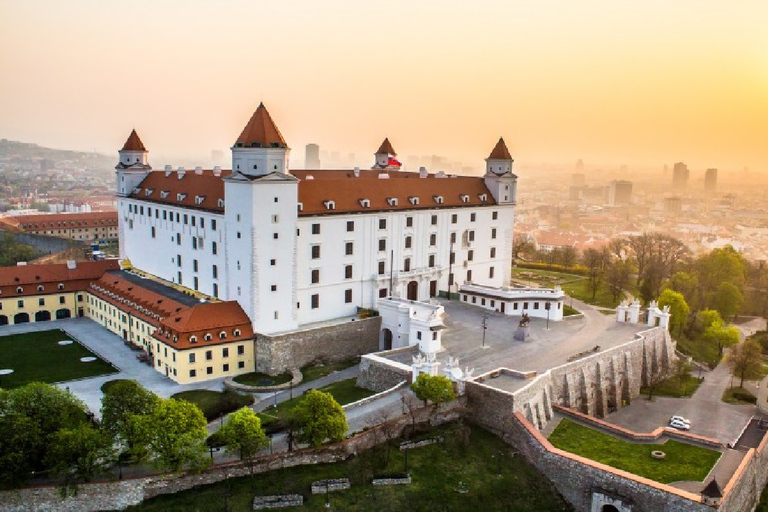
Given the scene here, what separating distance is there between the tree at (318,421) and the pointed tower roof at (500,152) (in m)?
39.4

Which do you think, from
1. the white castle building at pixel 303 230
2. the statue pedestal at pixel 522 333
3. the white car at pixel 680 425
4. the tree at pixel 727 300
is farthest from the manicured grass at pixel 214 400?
the tree at pixel 727 300

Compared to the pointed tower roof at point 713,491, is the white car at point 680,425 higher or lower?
lower

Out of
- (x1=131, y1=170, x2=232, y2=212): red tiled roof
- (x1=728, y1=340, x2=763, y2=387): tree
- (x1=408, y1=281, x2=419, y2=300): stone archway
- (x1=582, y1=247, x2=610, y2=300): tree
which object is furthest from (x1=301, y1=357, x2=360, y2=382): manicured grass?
(x1=582, y1=247, x2=610, y2=300): tree

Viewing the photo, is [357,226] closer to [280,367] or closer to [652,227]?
[280,367]

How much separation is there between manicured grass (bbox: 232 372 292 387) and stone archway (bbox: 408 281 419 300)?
16.7m

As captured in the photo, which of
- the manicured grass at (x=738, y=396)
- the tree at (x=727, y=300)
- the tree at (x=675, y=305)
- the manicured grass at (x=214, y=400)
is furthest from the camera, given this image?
the tree at (x=727, y=300)

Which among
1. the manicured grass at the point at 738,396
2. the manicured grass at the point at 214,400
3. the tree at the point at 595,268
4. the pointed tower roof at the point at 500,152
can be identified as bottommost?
the manicured grass at the point at 738,396

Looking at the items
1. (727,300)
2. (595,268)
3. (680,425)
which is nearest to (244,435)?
(680,425)

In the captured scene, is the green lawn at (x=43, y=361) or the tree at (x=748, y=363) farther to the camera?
the tree at (x=748, y=363)

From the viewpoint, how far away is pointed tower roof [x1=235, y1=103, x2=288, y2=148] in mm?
49250

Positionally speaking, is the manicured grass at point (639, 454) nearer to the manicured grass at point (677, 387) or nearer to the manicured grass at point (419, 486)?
the manicured grass at point (419, 486)

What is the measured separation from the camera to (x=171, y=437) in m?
32.6

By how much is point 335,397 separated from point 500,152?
112 feet

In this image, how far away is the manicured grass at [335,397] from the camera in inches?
1639
